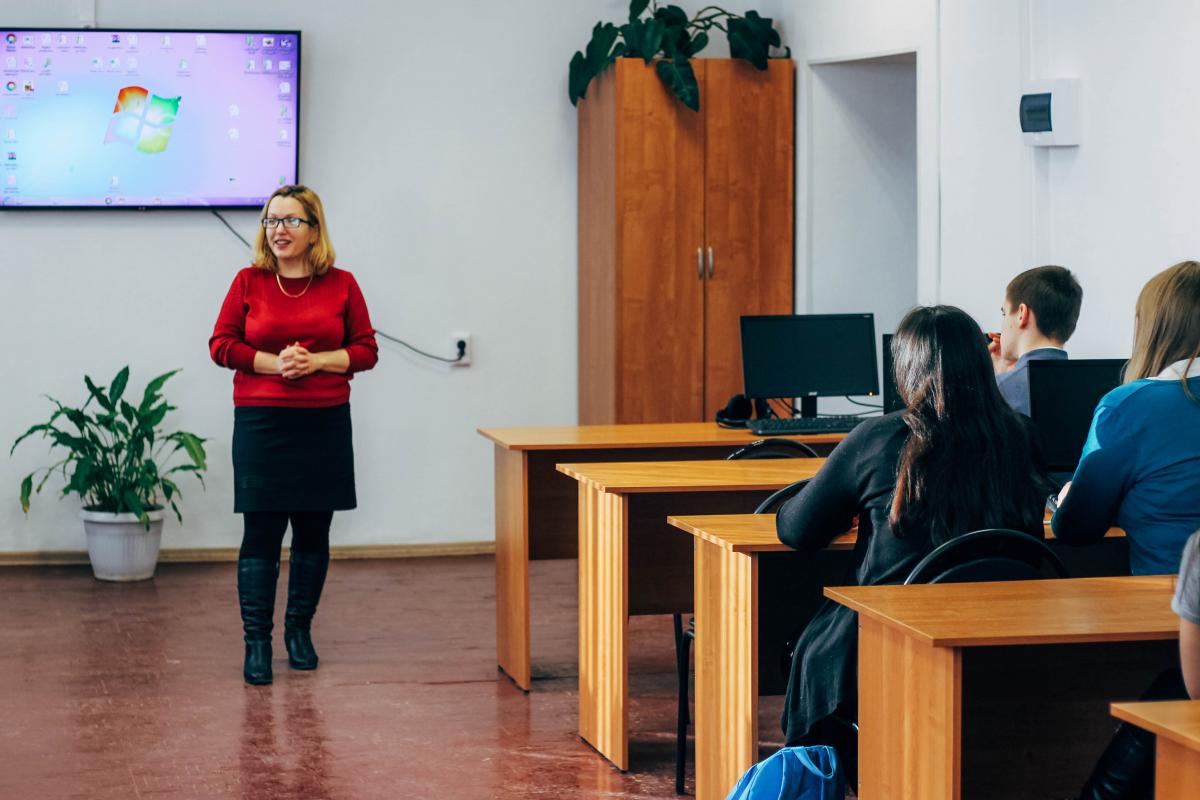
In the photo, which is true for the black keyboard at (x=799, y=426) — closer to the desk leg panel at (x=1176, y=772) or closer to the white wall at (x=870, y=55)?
the white wall at (x=870, y=55)

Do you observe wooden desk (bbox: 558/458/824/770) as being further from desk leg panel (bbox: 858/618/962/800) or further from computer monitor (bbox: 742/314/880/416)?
desk leg panel (bbox: 858/618/962/800)

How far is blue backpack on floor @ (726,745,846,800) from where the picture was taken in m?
2.60

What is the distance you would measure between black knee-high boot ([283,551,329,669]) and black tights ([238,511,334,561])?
4cm

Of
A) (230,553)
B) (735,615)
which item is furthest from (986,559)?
(230,553)

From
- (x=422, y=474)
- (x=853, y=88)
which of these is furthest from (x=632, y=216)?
(x=422, y=474)

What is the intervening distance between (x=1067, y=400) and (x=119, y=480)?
4280 millimetres

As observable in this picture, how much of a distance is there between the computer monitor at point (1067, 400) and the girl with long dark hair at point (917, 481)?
2.65 feet

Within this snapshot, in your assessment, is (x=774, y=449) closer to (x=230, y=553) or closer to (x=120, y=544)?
(x=120, y=544)

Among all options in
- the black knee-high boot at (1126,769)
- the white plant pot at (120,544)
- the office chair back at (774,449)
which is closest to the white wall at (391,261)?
the white plant pot at (120,544)

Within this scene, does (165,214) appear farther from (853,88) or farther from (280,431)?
(853,88)

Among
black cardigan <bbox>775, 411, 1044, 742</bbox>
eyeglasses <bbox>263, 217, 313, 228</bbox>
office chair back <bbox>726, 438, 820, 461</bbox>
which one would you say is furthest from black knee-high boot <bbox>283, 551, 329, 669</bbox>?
black cardigan <bbox>775, 411, 1044, 742</bbox>

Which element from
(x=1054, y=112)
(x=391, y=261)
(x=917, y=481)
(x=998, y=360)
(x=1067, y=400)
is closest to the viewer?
(x=917, y=481)

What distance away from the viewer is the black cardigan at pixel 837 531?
111 inches

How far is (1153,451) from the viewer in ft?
9.26
